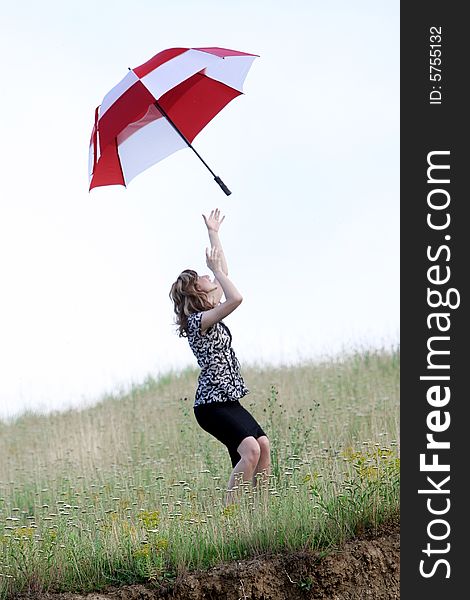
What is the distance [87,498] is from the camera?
938cm

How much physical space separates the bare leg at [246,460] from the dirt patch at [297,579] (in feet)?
2.44

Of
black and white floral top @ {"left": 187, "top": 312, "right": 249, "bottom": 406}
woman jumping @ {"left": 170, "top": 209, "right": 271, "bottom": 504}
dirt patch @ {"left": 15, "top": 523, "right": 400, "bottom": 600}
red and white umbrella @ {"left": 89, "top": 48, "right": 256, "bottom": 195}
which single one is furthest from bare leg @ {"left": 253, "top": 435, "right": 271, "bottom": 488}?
red and white umbrella @ {"left": 89, "top": 48, "right": 256, "bottom": 195}

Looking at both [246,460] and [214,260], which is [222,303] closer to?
[214,260]

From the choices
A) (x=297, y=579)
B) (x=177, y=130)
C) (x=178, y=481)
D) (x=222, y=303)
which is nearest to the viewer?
(x=297, y=579)

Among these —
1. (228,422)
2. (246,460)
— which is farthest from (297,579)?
(228,422)

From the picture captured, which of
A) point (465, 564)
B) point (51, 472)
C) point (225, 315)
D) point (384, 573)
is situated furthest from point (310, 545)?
point (51, 472)

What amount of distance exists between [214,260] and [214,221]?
1.13 ft

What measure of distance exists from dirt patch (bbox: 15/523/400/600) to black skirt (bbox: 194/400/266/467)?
3.29 feet

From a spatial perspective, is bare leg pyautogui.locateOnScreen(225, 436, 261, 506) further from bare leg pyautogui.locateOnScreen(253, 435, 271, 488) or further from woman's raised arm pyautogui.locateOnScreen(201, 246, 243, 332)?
woman's raised arm pyautogui.locateOnScreen(201, 246, 243, 332)

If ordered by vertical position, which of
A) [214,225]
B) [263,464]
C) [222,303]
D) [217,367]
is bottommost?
[263,464]

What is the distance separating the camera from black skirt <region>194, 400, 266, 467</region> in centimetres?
758

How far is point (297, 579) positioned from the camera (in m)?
6.84

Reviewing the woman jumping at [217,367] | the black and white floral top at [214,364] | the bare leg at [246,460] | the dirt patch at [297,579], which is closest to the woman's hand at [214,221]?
the woman jumping at [217,367]

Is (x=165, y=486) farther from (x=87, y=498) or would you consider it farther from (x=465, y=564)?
(x=465, y=564)
